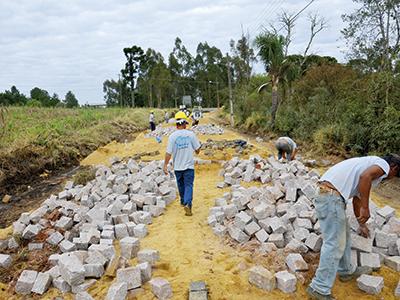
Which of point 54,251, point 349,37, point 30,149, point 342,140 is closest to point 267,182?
point 54,251

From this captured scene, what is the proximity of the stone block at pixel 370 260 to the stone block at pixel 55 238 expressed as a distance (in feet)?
12.4

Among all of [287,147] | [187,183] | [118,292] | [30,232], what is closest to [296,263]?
[118,292]

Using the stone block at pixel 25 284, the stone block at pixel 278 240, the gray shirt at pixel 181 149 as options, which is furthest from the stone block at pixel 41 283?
the stone block at pixel 278 240

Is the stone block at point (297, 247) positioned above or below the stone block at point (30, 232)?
above

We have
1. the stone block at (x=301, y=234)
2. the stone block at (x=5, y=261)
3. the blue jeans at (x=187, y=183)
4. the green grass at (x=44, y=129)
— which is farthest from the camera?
the green grass at (x=44, y=129)

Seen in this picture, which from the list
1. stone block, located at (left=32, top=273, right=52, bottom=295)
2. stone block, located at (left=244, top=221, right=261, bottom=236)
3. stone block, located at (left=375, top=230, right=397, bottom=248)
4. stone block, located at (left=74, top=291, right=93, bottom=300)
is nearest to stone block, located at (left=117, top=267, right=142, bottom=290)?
stone block, located at (left=74, top=291, right=93, bottom=300)

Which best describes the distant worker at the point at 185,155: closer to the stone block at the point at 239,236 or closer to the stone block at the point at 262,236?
the stone block at the point at 239,236

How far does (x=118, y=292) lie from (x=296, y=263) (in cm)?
179

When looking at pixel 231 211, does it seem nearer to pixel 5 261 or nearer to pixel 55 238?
pixel 55 238

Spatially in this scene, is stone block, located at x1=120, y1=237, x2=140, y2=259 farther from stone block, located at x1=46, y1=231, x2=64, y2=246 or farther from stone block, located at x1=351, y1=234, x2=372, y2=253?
stone block, located at x1=351, y1=234, x2=372, y2=253

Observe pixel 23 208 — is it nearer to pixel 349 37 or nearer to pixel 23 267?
pixel 23 267

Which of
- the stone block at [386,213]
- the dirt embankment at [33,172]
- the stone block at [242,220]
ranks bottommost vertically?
the dirt embankment at [33,172]

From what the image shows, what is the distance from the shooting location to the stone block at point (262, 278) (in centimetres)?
317

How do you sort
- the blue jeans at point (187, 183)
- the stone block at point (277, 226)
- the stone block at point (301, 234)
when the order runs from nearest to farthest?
the stone block at point (301, 234) < the stone block at point (277, 226) < the blue jeans at point (187, 183)
